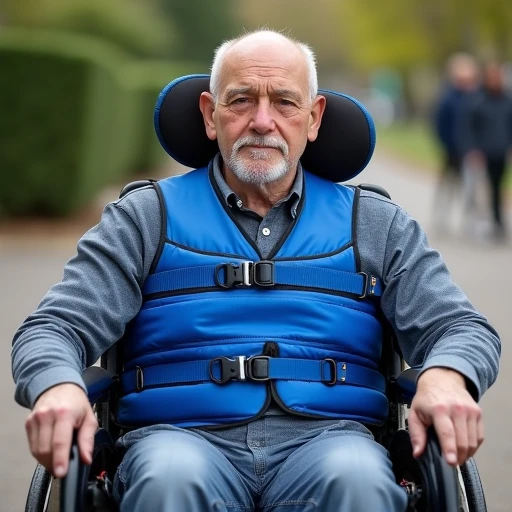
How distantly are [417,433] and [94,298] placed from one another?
2.99ft

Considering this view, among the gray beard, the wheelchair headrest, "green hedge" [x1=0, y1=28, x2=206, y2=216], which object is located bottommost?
the gray beard

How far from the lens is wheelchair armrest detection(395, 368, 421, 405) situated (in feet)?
10.1

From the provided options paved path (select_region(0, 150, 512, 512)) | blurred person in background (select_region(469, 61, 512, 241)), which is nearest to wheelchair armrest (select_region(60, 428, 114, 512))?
paved path (select_region(0, 150, 512, 512))

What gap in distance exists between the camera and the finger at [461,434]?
271 cm

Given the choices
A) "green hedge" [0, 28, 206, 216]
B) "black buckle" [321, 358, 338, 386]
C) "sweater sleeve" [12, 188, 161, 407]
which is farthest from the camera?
"green hedge" [0, 28, 206, 216]

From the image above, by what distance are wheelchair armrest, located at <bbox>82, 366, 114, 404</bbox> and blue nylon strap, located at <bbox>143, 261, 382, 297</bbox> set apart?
261 mm

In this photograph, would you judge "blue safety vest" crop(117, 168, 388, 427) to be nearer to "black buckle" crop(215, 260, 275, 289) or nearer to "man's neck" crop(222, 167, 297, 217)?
"black buckle" crop(215, 260, 275, 289)

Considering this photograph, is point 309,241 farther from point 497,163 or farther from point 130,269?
point 497,163

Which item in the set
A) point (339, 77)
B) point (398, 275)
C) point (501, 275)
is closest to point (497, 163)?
point (501, 275)

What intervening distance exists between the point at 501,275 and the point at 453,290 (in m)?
8.26

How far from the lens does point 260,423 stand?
3061 mm

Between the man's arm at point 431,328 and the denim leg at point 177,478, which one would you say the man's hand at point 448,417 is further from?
the denim leg at point 177,478

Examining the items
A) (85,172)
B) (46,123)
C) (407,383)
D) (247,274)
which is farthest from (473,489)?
(85,172)

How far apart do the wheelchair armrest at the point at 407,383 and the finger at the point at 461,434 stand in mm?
327
